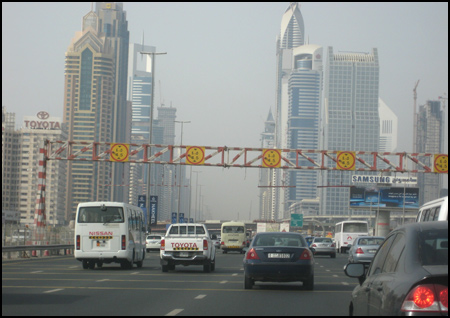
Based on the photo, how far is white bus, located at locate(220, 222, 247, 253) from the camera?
63281 millimetres

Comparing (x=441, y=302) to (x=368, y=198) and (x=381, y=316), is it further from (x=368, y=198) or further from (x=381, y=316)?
(x=368, y=198)

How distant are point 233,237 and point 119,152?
15307 millimetres

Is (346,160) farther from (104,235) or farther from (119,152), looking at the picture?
(104,235)

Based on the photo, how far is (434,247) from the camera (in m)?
7.67

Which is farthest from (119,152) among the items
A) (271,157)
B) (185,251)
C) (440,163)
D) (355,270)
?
(355,270)

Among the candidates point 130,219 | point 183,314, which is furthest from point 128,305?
point 130,219

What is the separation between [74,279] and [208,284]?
4.26 metres

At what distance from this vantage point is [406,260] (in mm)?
7477

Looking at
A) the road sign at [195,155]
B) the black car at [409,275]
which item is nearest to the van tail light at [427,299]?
the black car at [409,275]

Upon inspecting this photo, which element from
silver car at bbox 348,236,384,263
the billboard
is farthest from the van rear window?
the billboard

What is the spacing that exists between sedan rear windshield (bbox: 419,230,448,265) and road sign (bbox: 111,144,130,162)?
145 ft

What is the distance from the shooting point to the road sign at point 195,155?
5228 cm

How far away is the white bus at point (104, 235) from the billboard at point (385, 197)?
3436 inches

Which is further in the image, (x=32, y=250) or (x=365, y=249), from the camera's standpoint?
(x=32, y=250)
